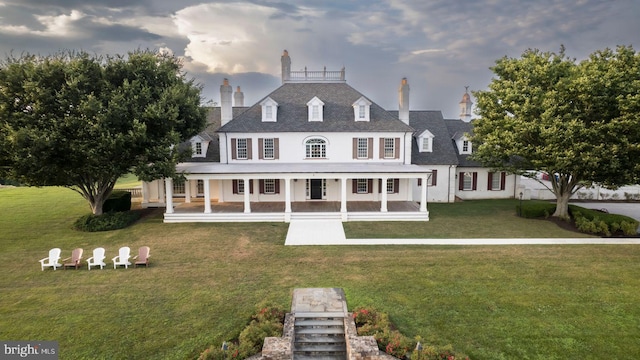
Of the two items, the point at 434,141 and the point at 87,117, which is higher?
the point at 87,117

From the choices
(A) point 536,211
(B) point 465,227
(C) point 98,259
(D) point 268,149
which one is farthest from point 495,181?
(C) point 98,259

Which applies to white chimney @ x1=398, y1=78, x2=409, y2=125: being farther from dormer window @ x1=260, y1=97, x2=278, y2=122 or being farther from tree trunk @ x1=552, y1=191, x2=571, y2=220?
tree trunk @ x1=552, y1=191, x2=571, y2=220

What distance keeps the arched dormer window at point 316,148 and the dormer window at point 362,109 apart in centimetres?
334

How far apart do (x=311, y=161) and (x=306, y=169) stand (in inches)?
118

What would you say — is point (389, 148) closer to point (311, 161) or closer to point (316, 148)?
point (316, 148)

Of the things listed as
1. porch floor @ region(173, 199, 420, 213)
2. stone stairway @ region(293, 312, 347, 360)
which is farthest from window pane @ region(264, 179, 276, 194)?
stone stairway @ region(293, 312, 347, 360)

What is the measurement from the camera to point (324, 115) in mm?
27500

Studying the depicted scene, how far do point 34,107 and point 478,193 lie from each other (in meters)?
32.6

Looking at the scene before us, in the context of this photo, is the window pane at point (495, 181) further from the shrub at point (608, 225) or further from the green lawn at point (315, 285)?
the green lawn at point (315, 285)

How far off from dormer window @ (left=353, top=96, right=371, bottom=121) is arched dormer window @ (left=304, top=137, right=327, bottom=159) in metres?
3.34

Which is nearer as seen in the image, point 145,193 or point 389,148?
point 389,148

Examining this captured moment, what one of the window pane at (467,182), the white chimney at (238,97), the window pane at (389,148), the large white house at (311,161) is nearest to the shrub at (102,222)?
the large white house at (311,161)

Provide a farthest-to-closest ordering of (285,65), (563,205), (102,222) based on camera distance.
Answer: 1. (285,65)
2. (563,205)
3. (102,222)

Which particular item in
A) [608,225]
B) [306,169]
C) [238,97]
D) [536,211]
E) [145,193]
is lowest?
[608,225]
